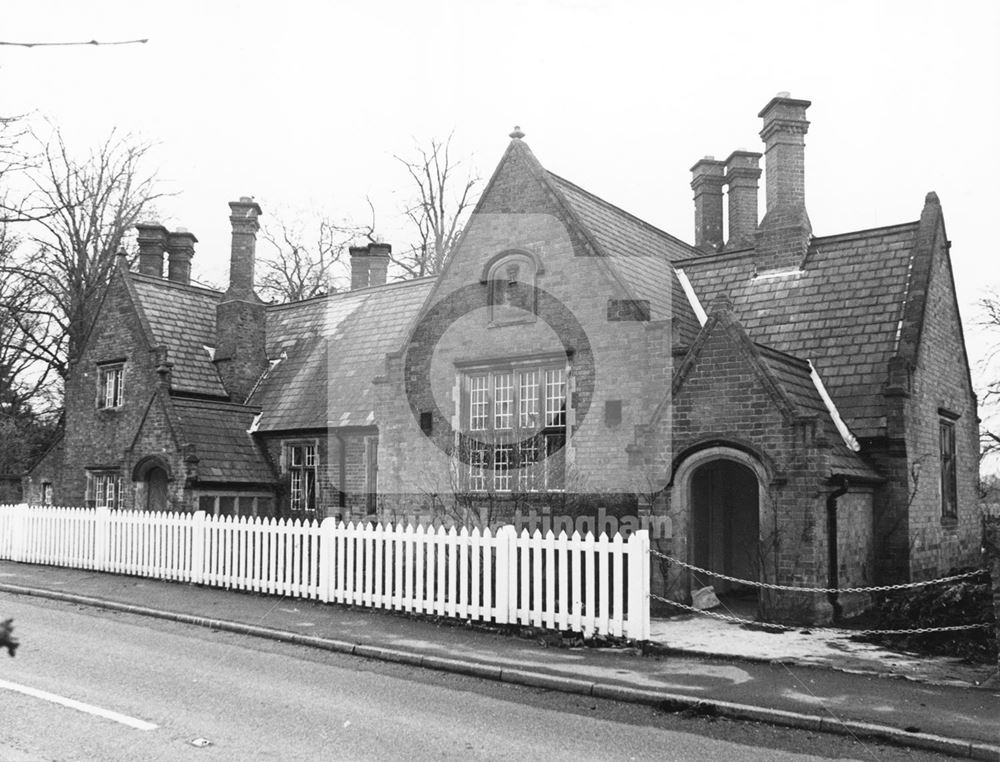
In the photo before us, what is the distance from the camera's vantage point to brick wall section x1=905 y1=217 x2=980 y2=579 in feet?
50.5

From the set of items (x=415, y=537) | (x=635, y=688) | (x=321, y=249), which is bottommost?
(x=635, y=688)

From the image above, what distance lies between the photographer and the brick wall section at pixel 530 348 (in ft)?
53.1

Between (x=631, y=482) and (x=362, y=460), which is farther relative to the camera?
(x=362, y=460)

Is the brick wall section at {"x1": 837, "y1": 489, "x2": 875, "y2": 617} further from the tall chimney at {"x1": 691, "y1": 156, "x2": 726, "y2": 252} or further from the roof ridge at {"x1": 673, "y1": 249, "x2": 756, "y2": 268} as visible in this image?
the tall chimney at {"x1": 691, "y1": 156, "x2": 726, "y2": 252}

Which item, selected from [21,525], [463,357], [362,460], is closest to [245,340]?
[362,460]

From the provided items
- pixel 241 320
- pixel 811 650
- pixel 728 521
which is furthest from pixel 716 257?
pixel 241 320

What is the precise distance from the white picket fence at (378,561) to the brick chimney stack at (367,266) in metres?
13.4

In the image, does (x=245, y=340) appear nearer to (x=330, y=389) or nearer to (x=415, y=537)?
(x=330, y=389)

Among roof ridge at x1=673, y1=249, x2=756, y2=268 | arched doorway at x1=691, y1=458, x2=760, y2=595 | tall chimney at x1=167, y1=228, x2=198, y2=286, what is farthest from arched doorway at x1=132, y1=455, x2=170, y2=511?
roof ridge at x1=673, y1=249, x2=756, y2=268

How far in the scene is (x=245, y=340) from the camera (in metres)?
26.0

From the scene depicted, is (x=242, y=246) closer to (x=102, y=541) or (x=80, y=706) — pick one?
(x=102, y=541)

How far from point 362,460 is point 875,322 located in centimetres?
1208

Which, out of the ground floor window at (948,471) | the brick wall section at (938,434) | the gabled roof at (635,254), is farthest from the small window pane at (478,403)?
the ground floor window at (948,471)

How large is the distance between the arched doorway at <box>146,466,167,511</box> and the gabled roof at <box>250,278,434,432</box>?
9.43 ft
